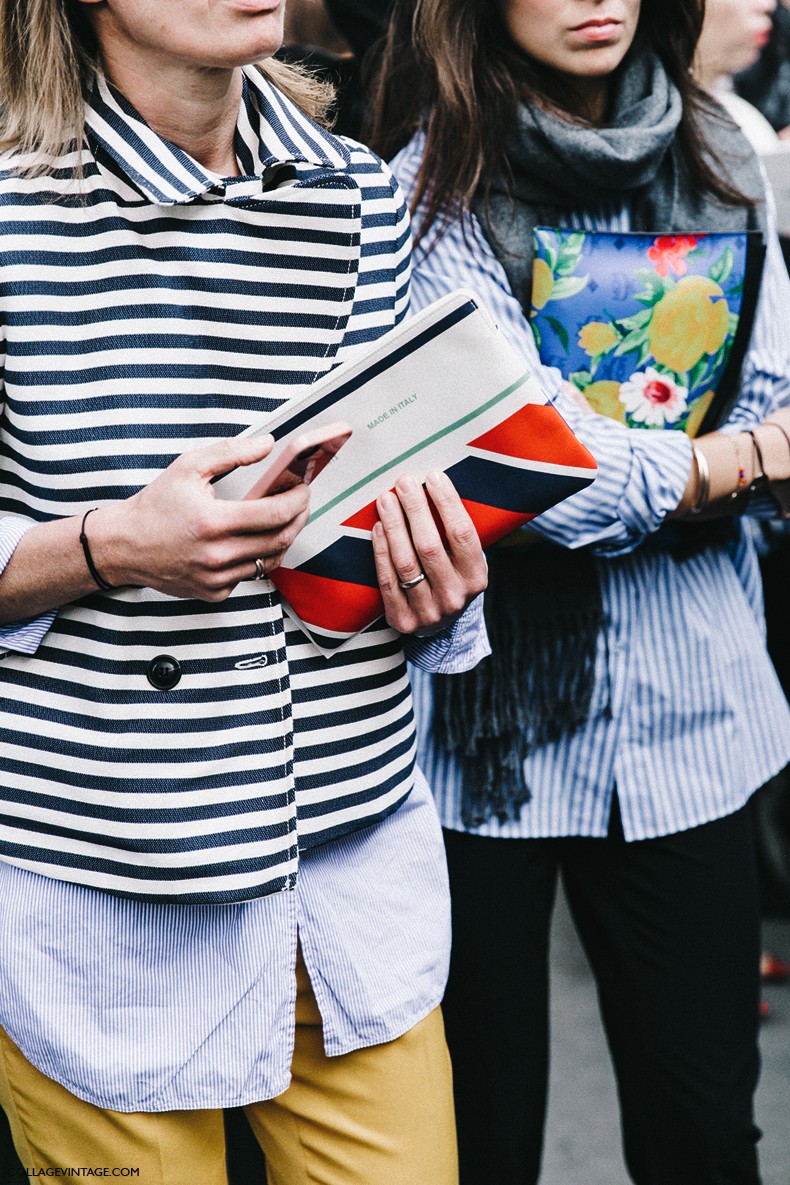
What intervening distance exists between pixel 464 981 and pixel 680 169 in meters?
1.15

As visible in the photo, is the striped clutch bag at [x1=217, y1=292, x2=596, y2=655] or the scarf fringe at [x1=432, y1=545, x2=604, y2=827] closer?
the striped clutch bag at [x1=217, y1=292, x2=596, y2=655]

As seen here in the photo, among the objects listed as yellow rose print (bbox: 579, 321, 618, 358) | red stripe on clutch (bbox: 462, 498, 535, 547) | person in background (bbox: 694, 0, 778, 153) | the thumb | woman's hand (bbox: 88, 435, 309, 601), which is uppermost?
person in background (bbox: 694, 0, 778, 153)

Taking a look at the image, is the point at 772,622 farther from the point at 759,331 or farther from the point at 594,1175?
the point at 759,331

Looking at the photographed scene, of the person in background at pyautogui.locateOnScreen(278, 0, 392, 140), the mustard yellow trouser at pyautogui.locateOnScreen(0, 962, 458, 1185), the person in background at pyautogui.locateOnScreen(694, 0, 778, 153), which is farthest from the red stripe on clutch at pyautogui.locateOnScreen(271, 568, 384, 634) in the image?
the person in background at pyautogui.locateOnScreen(694, 0, 778, 153)

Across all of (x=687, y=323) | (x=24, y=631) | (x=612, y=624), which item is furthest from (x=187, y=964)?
(x=687, y=323)

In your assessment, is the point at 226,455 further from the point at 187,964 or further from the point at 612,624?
the point at 612,624

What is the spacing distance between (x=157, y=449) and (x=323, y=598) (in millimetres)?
211

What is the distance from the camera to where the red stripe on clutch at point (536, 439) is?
4.11ft

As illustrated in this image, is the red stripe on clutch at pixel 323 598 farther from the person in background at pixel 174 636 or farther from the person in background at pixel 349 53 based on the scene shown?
the person in background at pixel 349 53

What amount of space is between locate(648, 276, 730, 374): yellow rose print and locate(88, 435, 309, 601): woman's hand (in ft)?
2.33

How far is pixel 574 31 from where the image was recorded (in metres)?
1.70

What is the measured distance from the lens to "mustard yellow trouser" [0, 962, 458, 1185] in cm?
129

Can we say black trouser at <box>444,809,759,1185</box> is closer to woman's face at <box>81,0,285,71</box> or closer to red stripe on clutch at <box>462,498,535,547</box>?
red stripe on clutch at <box>462,498,535,547</box>

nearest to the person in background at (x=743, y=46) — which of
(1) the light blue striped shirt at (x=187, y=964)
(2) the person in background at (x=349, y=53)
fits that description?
(2) the person in background at (x=349, y=53)
